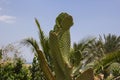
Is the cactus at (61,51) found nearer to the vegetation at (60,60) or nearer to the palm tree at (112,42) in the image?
the vegetation at (60,60)

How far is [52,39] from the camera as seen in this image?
654 centimetres

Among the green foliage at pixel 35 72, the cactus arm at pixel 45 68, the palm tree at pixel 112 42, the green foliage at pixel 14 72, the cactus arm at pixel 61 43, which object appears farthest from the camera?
the palm tree at pixel 112 42

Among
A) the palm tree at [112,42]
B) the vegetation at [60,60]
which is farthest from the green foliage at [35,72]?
the palm tree at [112,42]

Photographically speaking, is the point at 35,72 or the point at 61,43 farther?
the point at 35,72

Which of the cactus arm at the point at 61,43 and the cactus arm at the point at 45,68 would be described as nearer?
the cactus arm at the point at 61,43

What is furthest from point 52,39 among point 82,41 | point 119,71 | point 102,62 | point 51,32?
point 119,71

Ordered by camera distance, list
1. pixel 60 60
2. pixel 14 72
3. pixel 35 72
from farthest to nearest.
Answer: pixel 35 72 < pixel 14 72 < pixel 60 60

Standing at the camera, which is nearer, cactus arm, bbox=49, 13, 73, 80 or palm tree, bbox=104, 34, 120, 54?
cactus arm, bbox=49, 13, 73, 80

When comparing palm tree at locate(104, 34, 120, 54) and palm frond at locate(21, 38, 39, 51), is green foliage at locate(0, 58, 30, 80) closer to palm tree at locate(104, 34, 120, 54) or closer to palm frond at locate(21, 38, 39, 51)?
palm frond at locate(21, 38, 39, 51)

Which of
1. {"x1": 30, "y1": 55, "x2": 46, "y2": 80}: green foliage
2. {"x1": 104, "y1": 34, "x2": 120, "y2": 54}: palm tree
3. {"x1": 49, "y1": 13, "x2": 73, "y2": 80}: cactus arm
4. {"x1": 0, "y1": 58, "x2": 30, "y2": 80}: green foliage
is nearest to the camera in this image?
{"x1": 49, "y1": 13, "x2": 73, "y2": 80}: cactus arm

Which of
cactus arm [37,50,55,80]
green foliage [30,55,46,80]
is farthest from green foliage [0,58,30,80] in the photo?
cactus arm [37,50,55,80]

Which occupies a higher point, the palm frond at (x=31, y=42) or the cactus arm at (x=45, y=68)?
the palm frond at (x=31, y=42)

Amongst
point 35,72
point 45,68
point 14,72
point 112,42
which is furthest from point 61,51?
point 112,42

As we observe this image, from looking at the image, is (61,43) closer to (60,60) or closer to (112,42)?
(60,60)
